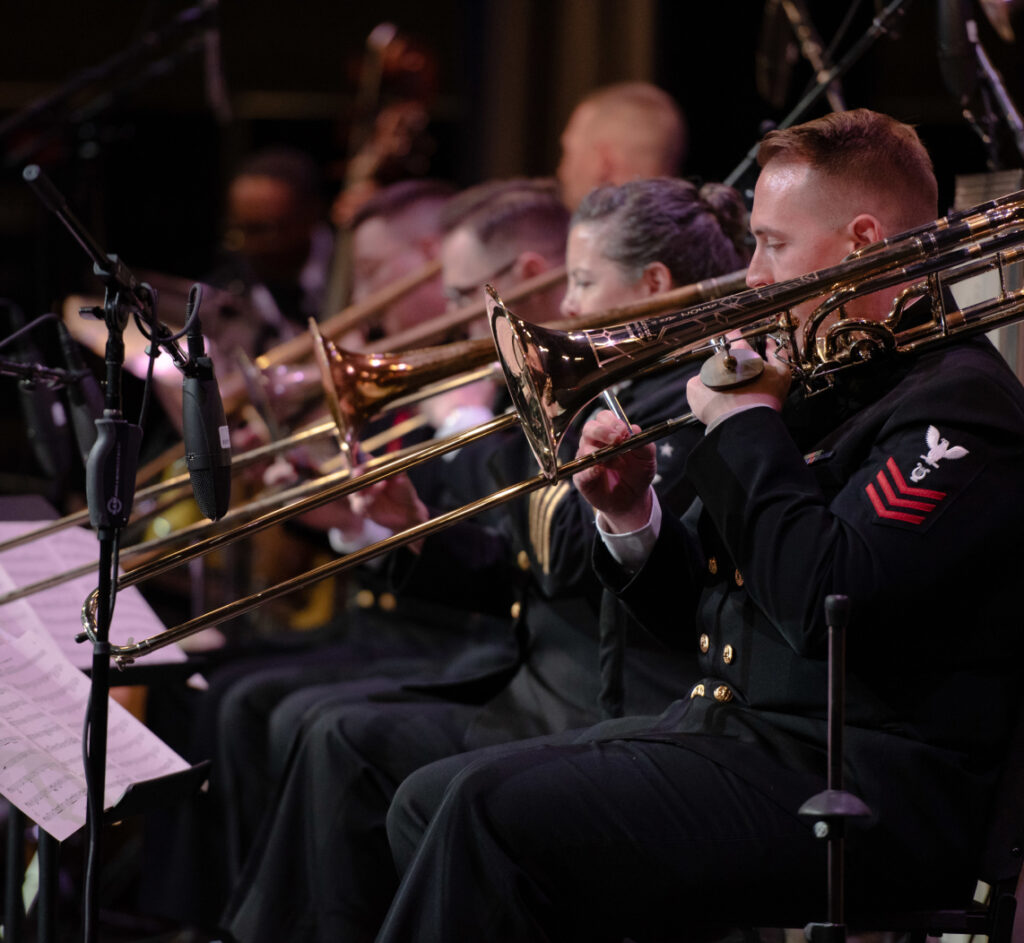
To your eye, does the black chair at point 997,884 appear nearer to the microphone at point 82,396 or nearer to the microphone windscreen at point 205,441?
the microphone windscreen at point 205,441

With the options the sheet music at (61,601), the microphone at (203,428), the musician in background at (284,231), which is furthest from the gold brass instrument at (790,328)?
the musician in background at (284,231)

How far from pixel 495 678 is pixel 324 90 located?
5046 mm

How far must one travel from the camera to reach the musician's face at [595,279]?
107 inches

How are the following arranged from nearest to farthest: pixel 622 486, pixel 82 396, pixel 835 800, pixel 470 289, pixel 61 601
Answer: pixel 835 800, pixel 622 486, pixel 82 396, pixel 61 601, pixel 470 289

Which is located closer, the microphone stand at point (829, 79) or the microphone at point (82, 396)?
the microphone at point (82, 396)

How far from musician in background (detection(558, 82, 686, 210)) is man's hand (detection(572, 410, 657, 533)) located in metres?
1.76

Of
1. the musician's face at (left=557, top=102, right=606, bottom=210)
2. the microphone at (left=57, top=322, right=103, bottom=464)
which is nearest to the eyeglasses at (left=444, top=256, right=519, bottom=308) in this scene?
the musician's face at (left=557, top=102, right=606, bottom=210)

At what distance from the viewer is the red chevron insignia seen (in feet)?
5.39

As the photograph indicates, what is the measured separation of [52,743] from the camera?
1955 millimetres

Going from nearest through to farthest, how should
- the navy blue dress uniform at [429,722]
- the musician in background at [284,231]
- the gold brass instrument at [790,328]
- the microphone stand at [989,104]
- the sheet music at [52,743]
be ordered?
1. the gold brass instrument at [790,328]
2. the sheet music at [52,743]
3. the navy blue dress uniform at [429,722]
4. the microphone stand at [989,104]
5. the musician in background at [284,231]

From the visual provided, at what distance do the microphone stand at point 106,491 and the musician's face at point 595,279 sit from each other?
1.12 metres

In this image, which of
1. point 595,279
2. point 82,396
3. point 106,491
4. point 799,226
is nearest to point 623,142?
point 595,279

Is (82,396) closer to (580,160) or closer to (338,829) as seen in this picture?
Answer: (338,829)

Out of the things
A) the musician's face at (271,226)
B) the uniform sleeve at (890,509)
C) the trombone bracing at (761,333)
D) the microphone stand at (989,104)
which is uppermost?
the musician's face at (271,226)
